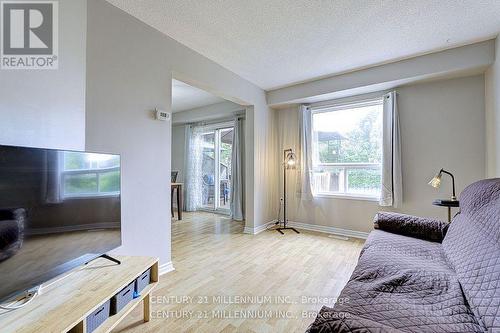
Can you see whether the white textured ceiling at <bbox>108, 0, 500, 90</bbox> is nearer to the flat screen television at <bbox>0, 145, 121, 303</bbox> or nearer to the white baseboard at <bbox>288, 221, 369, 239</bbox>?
the flat screen television at <bbox>0, 145, 121, 303</bbox>

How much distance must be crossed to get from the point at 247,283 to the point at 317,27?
262 centimetres

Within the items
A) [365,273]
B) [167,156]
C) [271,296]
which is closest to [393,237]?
[365,273]

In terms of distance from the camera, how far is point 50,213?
1.16 m

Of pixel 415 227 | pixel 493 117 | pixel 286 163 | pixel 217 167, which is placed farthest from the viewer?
pixel 217 167

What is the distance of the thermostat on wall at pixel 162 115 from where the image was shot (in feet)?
7.43

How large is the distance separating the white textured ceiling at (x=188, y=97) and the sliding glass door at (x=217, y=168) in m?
0.78

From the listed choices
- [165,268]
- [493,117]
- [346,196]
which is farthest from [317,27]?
[165,268]

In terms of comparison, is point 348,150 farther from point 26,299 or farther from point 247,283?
point 26,299

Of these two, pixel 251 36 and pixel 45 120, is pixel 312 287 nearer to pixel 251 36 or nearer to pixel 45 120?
pixel 45 120

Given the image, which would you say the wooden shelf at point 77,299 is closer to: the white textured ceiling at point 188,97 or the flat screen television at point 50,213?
the flat screen television at point 50,213

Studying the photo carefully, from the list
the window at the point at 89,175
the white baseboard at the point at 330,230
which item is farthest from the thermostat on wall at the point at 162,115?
the white baseboard at the point at 330,230

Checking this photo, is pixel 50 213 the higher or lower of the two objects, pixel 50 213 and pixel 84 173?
the lower

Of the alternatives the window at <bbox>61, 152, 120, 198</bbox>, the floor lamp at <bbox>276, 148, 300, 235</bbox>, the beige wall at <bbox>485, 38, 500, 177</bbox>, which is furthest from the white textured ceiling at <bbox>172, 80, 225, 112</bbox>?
the beige wall at <bbox>485, 38, 500, 177</bbox>

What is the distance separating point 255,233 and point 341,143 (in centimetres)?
212
